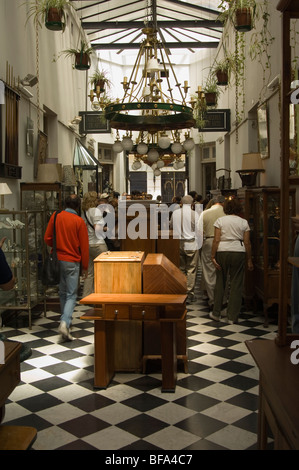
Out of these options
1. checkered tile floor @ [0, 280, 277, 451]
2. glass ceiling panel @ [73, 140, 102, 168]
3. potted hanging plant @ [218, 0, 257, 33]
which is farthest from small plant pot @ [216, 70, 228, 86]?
checkered tile floor @ [0, 280, 277, 451]

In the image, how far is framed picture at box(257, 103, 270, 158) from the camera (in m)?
9.10

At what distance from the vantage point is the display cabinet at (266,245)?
689 centimetres

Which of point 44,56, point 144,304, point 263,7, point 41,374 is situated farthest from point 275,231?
point 44,56

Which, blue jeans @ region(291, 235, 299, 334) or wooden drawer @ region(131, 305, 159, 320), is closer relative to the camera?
blue jeans @ region(291, 235, 299, 334)

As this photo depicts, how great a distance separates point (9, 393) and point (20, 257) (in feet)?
13.5

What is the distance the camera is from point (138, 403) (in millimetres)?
4316

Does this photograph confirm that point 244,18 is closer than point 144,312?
No

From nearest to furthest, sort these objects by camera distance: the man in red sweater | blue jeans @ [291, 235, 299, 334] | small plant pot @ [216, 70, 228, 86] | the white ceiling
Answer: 1. blue jeans @ [291, 235, 299, 334]
2. the man in red sweater
3. small plant pot @ [216, 70, 228, 86]
4. the white ceiling

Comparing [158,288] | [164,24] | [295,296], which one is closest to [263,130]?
[158,288]

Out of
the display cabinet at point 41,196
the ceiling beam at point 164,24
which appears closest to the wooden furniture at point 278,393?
the display cabinet at point 41,196

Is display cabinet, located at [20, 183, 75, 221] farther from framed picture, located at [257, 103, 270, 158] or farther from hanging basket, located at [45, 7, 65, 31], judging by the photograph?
framed picture, located at [257, 103, 270, 158]

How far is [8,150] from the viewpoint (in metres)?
7.35

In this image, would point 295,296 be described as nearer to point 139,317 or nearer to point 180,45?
point 139,317

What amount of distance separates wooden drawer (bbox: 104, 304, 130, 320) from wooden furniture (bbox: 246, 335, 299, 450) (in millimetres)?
1671
